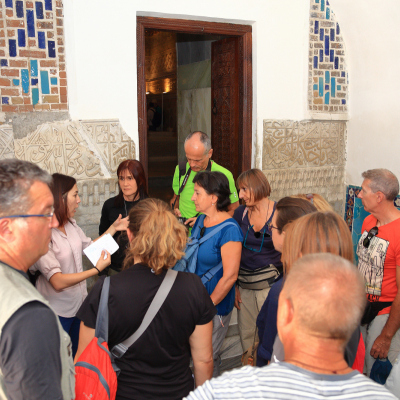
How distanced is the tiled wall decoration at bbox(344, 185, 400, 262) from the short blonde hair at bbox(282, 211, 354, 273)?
4069 mm

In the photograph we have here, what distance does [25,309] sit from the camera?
1315mm

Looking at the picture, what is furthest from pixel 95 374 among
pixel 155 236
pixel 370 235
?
pixel 370 235

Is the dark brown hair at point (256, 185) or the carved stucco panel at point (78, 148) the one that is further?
the carved stucco panel at point (78, 148)

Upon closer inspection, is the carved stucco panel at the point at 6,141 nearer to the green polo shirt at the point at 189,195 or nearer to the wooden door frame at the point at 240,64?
the wooden door frame at the point at 240,64

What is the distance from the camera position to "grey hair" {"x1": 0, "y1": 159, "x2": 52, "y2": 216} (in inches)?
58.7

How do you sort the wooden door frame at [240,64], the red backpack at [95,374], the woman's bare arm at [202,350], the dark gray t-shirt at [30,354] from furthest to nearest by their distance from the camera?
the wooden door frame at [240,64] → the woman's bare arm at [202,350] → the red backpack at [95,374] → the dark gray t-shirt at [30,354]

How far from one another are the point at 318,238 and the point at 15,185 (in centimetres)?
121

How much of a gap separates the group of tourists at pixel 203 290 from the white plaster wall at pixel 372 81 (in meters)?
2.53

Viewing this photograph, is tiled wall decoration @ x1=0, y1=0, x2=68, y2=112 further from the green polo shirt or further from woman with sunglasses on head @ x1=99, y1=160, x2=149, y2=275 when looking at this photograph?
the green polo shirt

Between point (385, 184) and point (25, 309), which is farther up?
point (385, 184)

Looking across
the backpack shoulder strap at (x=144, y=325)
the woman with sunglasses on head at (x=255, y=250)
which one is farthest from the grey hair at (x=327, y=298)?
the woman with sunglasses on head at (x=255, y=250)

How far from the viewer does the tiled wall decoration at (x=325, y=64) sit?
546 cm

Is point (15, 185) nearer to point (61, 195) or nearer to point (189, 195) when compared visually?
point (61, 195)

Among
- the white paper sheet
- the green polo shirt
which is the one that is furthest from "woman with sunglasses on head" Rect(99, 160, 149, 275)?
the white paper sheet
